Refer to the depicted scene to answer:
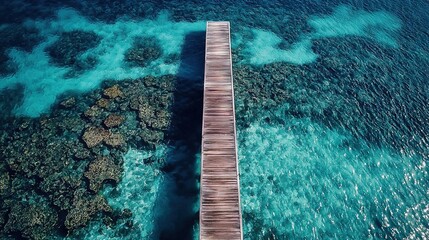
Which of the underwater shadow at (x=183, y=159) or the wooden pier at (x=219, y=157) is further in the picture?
the underwater shadow at (x=183, y=159)

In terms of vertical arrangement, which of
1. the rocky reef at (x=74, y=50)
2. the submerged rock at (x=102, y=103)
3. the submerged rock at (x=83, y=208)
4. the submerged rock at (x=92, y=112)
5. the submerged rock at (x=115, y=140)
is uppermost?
the rocky reef at (x=74, y=50)

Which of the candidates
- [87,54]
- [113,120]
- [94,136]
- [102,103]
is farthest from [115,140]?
[87,54]

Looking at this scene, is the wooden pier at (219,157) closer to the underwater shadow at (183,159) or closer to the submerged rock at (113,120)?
the underwater shadow at (183,159)

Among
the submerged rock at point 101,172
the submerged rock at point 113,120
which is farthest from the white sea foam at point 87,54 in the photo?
the submerged rock at point 101,172

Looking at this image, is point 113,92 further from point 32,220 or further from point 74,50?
point 32,220

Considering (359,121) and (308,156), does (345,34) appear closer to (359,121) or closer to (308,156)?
(359,121)

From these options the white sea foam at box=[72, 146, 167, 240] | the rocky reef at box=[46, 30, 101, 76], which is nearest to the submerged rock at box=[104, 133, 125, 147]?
the white sea foam at box=[72, 146, 167, 240]

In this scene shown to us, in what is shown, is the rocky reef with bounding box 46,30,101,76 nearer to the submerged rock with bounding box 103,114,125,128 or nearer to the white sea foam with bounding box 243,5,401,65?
the submerged rock with bounding box 103,114,125,128
